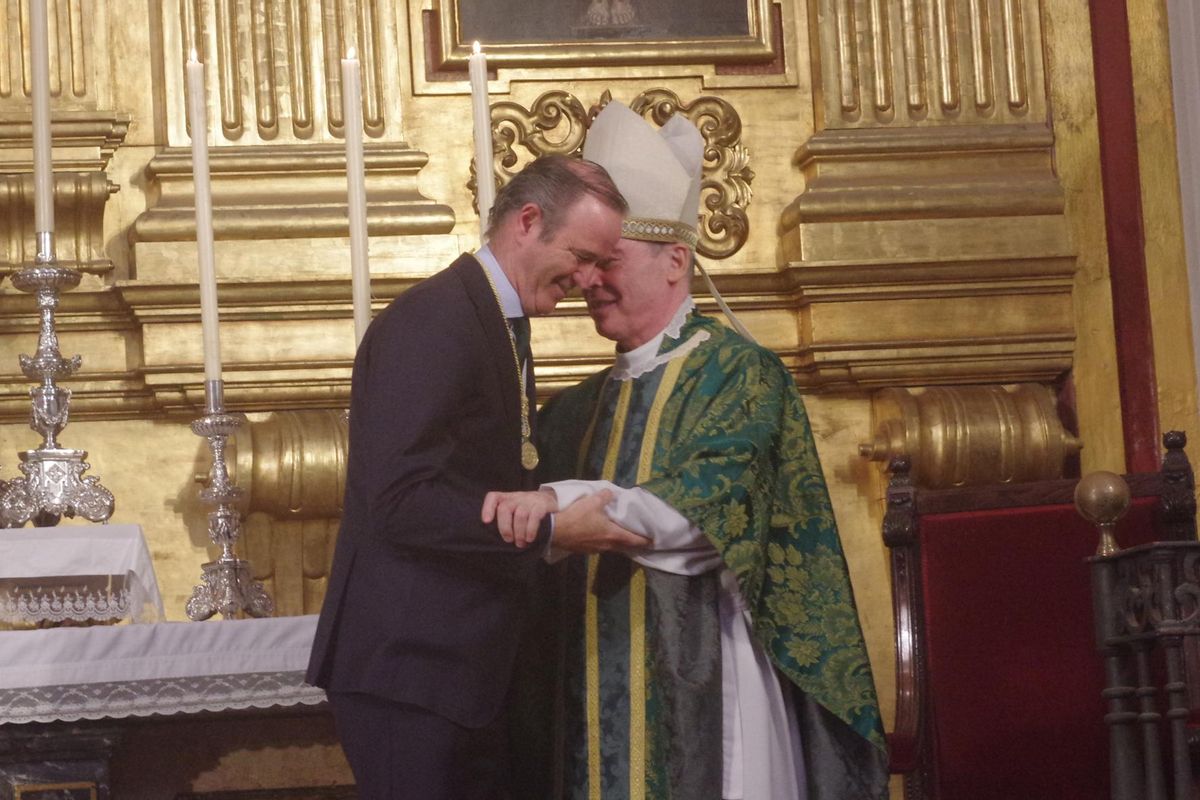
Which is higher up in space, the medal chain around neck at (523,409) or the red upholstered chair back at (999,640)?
the medal chain around neck at (523,409)

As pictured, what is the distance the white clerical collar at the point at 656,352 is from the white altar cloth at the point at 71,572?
0.86 m

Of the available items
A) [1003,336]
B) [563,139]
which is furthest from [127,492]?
[1003,336]

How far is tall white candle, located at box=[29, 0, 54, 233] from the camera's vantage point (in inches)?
132

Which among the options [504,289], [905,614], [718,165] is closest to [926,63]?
[718,165]

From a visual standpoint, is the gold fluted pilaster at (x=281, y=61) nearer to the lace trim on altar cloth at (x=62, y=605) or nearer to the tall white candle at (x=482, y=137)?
the tall white candle at (x=482, y=137)

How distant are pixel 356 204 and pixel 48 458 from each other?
71cm

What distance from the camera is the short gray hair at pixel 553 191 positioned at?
9.11 ft

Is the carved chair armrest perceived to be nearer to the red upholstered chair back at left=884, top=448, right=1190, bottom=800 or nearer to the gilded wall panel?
the red upholstered chair back at left=884, top=448, right=1190, bottom=800

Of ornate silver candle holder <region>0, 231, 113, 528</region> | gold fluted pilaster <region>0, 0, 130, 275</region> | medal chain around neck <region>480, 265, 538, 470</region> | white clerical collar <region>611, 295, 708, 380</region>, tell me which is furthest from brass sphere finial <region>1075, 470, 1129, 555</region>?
gold fluted pilaster <region>0, 0, 130, 275</region>

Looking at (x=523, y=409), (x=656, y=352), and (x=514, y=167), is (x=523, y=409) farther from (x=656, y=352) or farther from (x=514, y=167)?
(x=514, y=167)

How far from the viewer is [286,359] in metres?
4.12

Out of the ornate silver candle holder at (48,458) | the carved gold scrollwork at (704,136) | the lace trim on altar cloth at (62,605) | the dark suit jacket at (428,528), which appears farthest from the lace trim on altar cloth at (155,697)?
the carved gold scrollwork at (704,136)

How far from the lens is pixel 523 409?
9.11ft

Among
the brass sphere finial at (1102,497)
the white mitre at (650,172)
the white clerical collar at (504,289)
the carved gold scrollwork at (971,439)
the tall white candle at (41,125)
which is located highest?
the tall white candle at (41,125)
